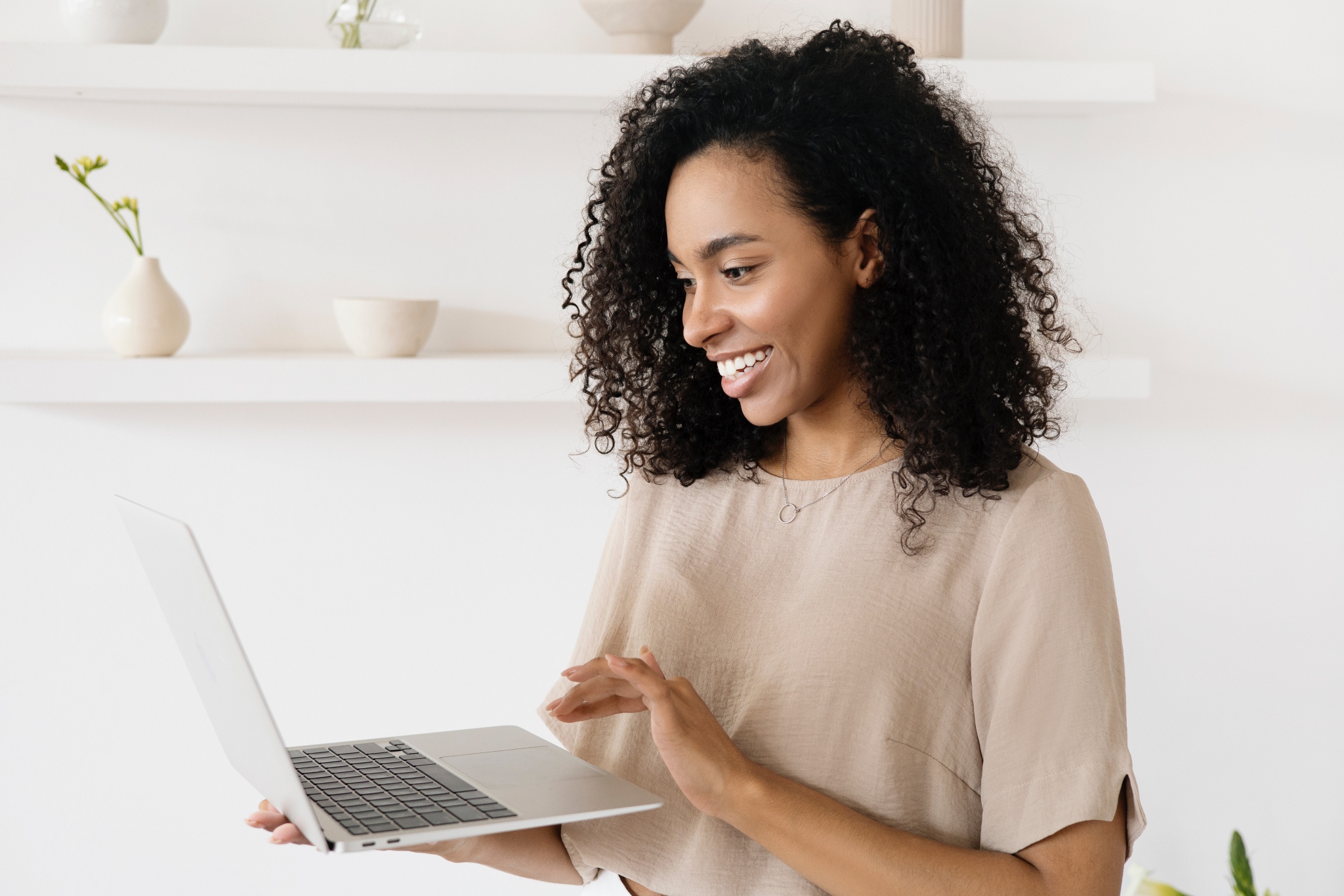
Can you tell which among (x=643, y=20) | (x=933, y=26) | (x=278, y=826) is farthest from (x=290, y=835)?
(x=933, y=26)

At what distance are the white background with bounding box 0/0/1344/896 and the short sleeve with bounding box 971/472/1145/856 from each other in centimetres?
100

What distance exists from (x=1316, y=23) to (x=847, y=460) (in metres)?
1.52

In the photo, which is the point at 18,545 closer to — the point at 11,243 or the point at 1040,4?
the point at 11,243

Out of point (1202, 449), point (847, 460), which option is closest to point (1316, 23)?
point (1202, 449)

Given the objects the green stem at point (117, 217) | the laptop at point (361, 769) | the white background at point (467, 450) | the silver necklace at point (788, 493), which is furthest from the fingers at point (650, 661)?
the green stem at point (117, 217)

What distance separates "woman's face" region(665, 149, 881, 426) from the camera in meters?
1.06

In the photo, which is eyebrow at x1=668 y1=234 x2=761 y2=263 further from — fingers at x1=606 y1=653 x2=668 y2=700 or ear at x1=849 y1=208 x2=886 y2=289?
fingers at x1=606 y1=653 x2=668 y2=700

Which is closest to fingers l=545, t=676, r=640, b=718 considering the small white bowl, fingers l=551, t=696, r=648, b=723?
fingers l=551, t=696, r=648, b=723

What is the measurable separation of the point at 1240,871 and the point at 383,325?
4.53 feet

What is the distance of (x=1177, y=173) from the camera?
2.06 m

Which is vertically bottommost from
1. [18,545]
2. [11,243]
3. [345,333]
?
[18,545]

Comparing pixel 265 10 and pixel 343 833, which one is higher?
pixel 265 10

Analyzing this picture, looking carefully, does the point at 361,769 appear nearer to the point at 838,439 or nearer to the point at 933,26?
the point at 838,439

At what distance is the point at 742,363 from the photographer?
1105 mm
